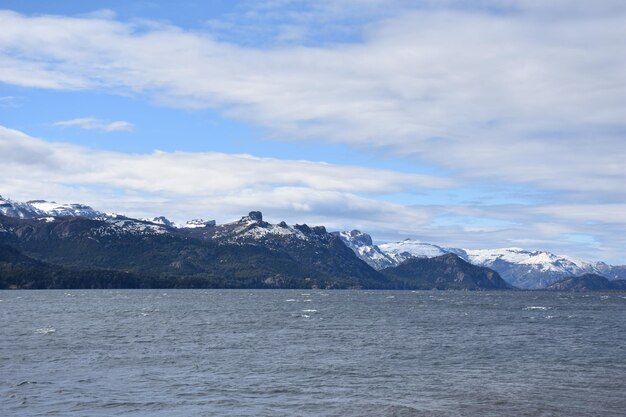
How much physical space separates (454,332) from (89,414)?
86.7 m

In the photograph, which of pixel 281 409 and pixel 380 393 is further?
pixel 380 393

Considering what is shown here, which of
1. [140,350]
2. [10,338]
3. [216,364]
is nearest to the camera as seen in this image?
[216,364]

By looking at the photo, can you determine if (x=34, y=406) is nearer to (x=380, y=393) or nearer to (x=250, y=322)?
(x=380, y=393)

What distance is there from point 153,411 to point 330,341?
59.2 meters

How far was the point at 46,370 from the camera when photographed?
3110 inches

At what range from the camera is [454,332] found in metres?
132

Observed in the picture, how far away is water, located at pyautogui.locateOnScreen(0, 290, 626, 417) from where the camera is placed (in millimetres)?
60594

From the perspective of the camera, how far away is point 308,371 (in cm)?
8056

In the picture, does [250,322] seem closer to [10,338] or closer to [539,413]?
[10,338]

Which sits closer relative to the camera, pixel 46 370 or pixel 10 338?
A: pixel 46 370

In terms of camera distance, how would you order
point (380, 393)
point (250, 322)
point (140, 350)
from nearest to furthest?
→ 1. point (380, 393)
2. point (140, 350)
3. point (250, 322)

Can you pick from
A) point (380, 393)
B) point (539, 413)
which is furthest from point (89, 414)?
point (539, 413)

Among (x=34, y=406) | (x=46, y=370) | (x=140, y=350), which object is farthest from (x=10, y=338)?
(x=34, y=406)

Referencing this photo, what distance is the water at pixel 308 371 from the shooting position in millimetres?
60594
